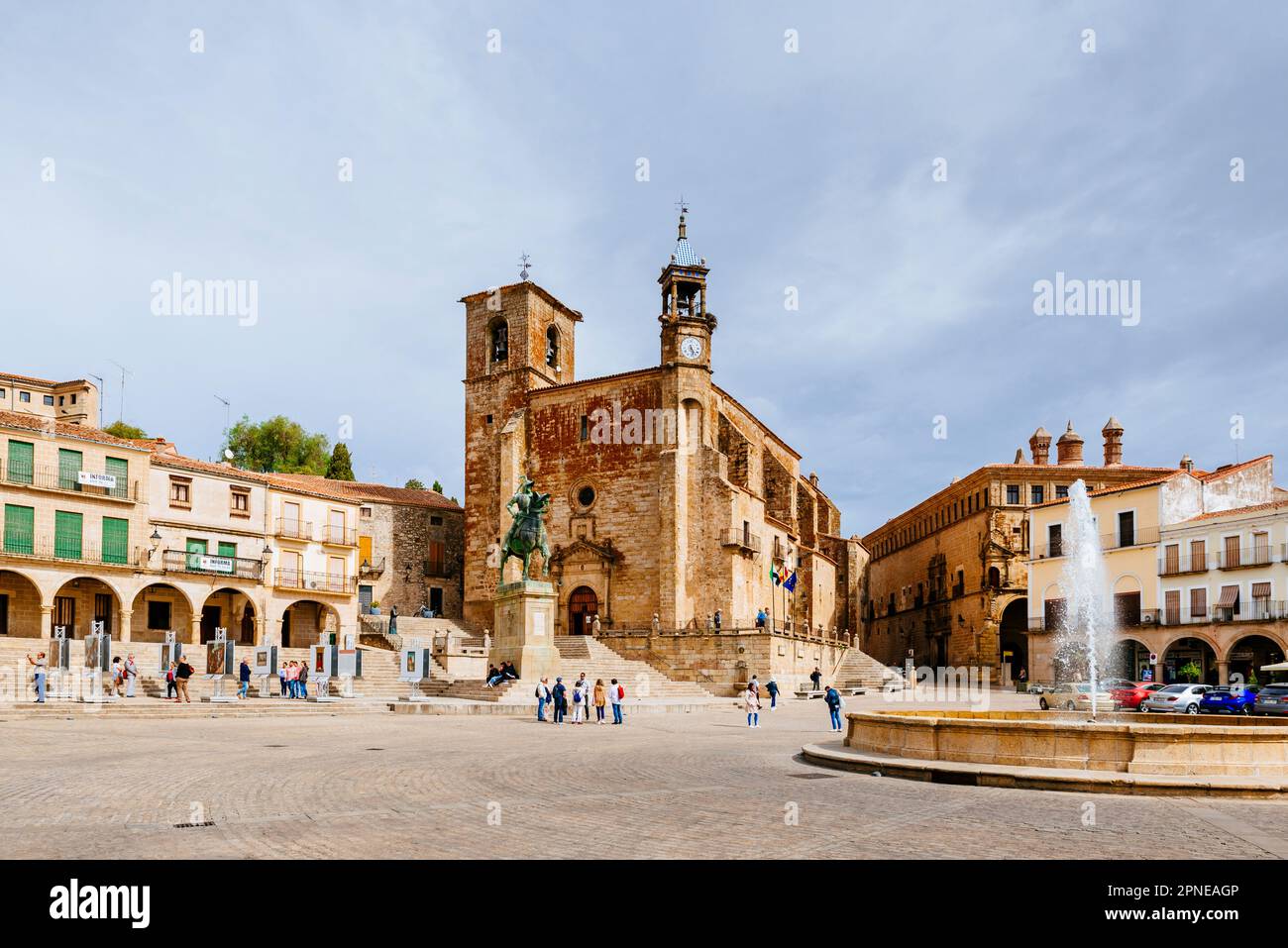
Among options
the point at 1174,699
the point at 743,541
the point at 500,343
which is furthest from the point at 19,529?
the point at 1174,699

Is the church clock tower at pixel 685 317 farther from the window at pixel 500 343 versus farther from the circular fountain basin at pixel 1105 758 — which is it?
the circular fountain basin at pixel 1105 758

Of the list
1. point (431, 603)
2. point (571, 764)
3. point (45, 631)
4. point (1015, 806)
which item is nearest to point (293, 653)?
point (45, 631)

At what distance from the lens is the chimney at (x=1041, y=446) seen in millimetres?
64812

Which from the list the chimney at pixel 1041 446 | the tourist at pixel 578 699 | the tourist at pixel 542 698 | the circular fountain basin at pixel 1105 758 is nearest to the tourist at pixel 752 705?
the tourist at pixel 578 699

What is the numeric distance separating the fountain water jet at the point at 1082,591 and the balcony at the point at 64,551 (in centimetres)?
3912

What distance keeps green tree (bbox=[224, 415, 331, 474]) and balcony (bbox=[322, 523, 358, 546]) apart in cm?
2039

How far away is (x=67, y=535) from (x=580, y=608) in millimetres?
21322

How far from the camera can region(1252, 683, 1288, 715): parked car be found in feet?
84.2

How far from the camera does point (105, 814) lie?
8906 mm

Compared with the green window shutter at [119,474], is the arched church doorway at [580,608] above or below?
below

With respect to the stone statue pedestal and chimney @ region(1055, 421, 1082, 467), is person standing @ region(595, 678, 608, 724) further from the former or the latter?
chimney @ region(1055, 421, 1082, 467)

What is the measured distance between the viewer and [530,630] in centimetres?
3030

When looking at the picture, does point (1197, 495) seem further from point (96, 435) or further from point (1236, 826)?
point (96, 435)
